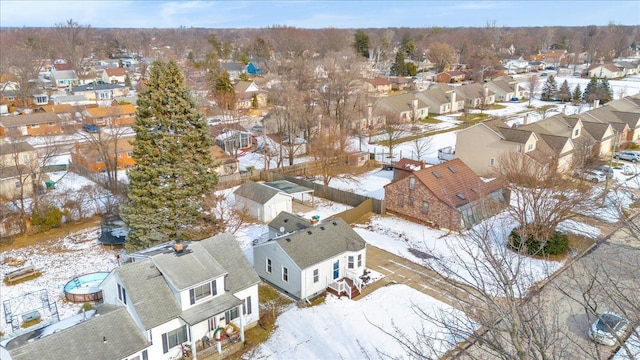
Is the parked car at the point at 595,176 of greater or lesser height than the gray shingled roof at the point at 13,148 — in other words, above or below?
below

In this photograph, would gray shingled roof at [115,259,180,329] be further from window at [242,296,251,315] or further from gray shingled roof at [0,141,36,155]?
gray shingled roof at [0,141,36,155]

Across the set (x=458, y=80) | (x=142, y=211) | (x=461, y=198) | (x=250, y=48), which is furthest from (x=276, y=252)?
(x=250, y=48)

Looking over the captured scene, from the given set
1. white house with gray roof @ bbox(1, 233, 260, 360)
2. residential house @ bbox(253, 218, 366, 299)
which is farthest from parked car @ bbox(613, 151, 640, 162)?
white house with gray roof @ bbox(1, 233, 260, 360)

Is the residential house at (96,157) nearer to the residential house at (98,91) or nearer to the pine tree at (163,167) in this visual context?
the pine tree at (163,167)

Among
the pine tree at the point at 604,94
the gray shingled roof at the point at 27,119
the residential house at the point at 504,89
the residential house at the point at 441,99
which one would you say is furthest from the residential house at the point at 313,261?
the pine tree at the point at 604,94

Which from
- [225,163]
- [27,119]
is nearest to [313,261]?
[225,163]

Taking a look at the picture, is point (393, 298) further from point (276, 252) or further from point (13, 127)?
point (13, 127)
